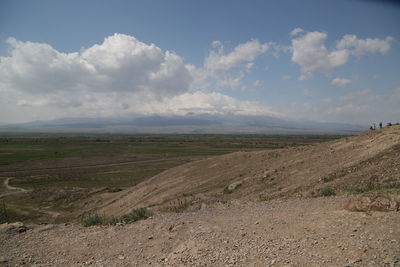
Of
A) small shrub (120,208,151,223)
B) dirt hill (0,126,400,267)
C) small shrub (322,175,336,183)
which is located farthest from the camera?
small shrub (322,175,336,183)

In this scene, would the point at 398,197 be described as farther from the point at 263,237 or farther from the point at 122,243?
the point at 122,243

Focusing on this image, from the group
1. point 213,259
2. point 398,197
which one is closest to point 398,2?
point 398,197

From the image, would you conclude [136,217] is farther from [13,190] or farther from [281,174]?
[13,190]

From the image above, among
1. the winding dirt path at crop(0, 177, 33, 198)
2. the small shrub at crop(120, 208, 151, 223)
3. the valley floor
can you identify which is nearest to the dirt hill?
the valley floor

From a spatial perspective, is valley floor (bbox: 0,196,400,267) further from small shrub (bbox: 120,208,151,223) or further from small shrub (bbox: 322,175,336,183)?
small shrub (bbox: 322,175,336,183)

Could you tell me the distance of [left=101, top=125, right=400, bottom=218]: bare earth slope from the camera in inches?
534

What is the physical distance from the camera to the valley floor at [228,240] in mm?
5793

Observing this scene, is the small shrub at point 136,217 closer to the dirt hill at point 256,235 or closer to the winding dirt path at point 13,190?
the dirt hill at point 256,235

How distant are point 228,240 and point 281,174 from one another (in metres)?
12.3

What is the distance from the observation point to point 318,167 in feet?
57.2

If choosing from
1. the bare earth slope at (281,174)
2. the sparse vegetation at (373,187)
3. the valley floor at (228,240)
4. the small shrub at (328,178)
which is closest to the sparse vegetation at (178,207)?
the bare earth slope at (281,174)

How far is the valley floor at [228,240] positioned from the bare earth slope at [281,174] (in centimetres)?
427

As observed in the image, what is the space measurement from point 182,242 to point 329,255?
407cm

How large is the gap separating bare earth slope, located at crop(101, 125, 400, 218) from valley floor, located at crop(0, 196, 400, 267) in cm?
427
